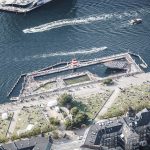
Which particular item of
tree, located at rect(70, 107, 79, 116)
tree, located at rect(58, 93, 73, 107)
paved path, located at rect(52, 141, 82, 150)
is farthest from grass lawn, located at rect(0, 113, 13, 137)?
tree, located at rect(70, 107, 79, 116)

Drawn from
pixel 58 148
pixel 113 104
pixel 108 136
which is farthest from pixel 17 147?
pixel 113 104

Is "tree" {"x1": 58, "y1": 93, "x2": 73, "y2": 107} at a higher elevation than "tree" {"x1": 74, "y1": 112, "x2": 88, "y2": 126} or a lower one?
higher

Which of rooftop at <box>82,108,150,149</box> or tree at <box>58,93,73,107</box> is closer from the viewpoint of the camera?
rooftop at <box>82,108,150,149</box>

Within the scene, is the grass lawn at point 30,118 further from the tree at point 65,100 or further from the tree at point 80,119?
the tree at point 80,119

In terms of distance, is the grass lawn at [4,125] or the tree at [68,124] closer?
the tree at [68,124]

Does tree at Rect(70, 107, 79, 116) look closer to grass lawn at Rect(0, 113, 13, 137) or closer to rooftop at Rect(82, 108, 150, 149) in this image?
rooftop at Rect(82, 108, 150, 149)

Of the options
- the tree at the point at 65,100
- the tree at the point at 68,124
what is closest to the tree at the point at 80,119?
the tree at the point at 68,124

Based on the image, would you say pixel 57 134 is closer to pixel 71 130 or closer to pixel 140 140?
pixel 71 130

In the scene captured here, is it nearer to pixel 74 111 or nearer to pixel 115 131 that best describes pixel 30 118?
pixel 74 111

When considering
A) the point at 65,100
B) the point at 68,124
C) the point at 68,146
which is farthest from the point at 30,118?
the point at 68,146
